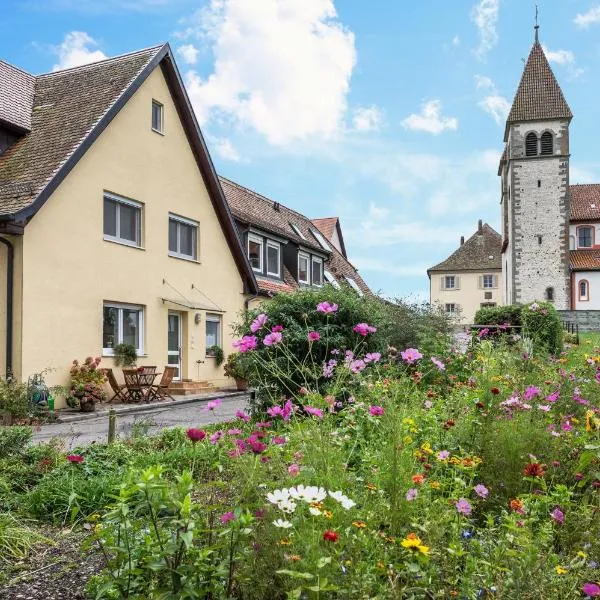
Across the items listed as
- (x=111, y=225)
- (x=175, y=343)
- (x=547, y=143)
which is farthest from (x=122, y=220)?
(x=547, y=143)

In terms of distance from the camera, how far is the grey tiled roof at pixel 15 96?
16.5 meters

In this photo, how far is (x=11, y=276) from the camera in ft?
44.9

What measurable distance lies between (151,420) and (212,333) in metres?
11.8

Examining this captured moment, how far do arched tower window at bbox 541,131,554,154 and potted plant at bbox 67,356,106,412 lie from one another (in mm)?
44244

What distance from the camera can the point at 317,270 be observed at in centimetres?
2928

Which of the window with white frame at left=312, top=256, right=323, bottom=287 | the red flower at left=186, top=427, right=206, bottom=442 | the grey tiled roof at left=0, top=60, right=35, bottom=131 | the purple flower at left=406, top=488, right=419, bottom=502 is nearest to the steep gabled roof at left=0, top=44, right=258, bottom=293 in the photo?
the grey tiled roof at left=0, top=60, right=35, bottom=131

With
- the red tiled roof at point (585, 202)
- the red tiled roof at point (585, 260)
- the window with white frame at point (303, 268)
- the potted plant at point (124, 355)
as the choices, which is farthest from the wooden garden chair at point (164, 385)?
the red tiled roof at point (585, 202)

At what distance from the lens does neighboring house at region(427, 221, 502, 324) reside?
68750mm

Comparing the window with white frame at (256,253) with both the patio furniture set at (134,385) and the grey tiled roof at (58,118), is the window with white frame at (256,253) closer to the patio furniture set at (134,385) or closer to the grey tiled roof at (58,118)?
the grey tiled roof at (58,118)

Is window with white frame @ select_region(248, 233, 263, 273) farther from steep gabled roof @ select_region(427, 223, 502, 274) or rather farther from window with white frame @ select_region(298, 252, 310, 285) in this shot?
steep gabled roof @ select_region(427, 223, 502, 274)

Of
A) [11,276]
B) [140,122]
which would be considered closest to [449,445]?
[11,276]

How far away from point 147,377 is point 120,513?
13.2 metres

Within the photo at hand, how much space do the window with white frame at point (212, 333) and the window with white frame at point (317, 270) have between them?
320 inches

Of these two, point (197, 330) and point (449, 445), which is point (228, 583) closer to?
point (449, 445)
